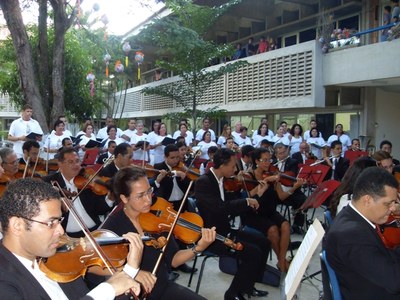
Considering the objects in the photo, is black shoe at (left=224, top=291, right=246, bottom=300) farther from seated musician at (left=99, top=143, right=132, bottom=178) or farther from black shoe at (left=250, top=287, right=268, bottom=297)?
seated musician at (left=99, top=143, right=132, bottom=178)

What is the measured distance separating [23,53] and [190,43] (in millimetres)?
3846

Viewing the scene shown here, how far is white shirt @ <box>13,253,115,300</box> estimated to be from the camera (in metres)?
1.77

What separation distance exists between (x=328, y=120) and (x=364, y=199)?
10602 mm

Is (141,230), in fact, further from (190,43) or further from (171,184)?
(190,43)

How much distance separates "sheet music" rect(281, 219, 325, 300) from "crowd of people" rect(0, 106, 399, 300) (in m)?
0.28

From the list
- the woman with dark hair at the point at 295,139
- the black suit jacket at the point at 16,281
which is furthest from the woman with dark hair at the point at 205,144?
the black suit jacket at the point at 16,281

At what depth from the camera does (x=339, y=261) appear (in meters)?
2.34

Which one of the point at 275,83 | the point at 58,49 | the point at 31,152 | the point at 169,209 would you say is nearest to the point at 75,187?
the point at 169,209

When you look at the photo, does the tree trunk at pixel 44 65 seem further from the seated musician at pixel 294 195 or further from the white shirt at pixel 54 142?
the seated musician at pixel 294 195

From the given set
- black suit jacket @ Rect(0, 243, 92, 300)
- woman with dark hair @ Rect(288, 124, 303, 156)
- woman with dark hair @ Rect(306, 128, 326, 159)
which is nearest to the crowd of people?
black suit jacket @ Rect(0, 243, 92, 300)

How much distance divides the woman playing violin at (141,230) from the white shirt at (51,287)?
3.03 ft

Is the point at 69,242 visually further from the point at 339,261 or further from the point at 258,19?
the point at 258,19

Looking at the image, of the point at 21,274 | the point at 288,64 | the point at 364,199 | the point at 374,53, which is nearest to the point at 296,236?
the point at 364,199

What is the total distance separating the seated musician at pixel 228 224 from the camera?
383 centimetres
